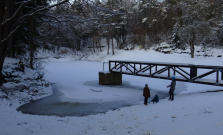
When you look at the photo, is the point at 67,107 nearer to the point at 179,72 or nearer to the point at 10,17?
the point at 10,17

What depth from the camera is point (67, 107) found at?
10.1 meters

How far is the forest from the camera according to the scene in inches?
327

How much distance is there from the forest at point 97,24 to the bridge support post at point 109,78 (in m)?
2.33

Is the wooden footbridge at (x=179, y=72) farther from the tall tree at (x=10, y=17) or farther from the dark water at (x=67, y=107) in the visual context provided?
the tall tree at (x=10, y=17)

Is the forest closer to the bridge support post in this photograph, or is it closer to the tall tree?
the tall tree

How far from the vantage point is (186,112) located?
766cm

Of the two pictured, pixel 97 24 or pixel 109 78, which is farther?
pixel 109 78

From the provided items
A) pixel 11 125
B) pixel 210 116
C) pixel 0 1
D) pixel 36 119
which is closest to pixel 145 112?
pixel 210 116

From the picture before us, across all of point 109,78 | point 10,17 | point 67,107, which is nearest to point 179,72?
point 109,78

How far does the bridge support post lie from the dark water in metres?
5.80

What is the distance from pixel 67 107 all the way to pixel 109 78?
302 inches

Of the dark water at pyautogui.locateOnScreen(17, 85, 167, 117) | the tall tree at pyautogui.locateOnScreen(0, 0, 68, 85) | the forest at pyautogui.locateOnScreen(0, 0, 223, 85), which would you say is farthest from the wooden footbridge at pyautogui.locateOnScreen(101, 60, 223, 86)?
the tall tree at pyautogui.locateOnScreen(0, 0, 68, 85)

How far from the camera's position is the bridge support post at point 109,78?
17312 millimetres

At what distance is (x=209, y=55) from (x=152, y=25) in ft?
53.1
